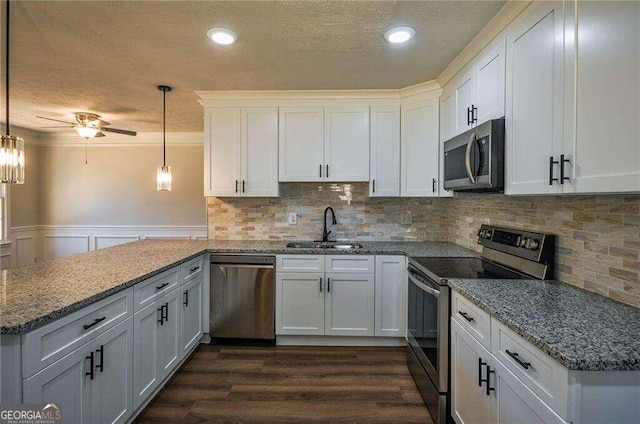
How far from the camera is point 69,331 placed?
1388 mm

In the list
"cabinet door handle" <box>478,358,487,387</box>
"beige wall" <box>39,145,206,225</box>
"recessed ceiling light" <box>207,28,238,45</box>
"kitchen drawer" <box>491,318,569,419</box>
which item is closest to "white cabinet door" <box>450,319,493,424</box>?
"cabinet door handle" <box>478,358,487,387</box>

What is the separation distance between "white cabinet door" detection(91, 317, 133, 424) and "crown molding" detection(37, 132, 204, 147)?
4.33 m

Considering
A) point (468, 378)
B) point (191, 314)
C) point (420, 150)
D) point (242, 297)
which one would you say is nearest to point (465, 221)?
point (420, 150)

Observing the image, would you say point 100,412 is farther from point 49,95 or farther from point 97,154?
point 97,154

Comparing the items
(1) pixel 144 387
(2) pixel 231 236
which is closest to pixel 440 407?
(1) pixel 144 387

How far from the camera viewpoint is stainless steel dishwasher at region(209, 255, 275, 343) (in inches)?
117

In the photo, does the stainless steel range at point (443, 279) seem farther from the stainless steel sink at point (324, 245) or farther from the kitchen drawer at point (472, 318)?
the stainless steel sink at point (324, 245)

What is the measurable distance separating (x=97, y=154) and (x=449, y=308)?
20.2 feet

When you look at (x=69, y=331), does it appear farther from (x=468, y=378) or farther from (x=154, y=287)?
(x=468, y=378)

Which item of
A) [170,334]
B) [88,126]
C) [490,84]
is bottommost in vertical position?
[170,334]

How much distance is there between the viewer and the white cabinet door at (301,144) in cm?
325

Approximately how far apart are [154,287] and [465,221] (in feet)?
8.74

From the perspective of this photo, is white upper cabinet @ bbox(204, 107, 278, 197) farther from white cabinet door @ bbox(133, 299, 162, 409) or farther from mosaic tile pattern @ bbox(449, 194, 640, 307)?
mosaic tile pattern @ bbox(449, 194, 640, 307)

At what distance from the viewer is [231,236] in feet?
11.8
